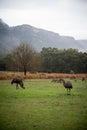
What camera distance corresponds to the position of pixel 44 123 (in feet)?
37.6

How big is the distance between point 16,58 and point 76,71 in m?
15.5

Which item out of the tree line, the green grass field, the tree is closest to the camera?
the green grass field

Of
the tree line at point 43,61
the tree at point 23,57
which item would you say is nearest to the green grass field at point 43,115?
the tree line at point 43,61

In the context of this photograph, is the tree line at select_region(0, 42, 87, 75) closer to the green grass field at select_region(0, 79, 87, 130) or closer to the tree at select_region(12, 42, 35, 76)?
the tree at select_region(12, 42, 35, 76)

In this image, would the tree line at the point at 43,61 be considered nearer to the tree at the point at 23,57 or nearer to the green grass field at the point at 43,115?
the tree at the point at 23,57

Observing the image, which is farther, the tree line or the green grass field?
the tree line

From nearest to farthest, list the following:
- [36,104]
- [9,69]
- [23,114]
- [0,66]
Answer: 1. [23,114]
2. [36,104]
3. [9,69]
4. [0,66]

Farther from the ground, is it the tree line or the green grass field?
the tree line

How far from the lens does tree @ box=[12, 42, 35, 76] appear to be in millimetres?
56594

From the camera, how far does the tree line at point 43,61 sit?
189 ft

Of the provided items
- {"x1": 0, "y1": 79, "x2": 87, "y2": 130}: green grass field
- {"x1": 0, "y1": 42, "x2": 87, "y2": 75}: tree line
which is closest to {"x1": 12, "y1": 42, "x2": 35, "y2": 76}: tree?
{"x1": 0, "y1": 42, "x2": 87, "y2": 75}: tree line

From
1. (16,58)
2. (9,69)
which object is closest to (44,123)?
(16,58)

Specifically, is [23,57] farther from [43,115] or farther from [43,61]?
[43,115]

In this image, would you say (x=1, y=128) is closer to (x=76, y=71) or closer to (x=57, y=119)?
(x=57, y=119)
